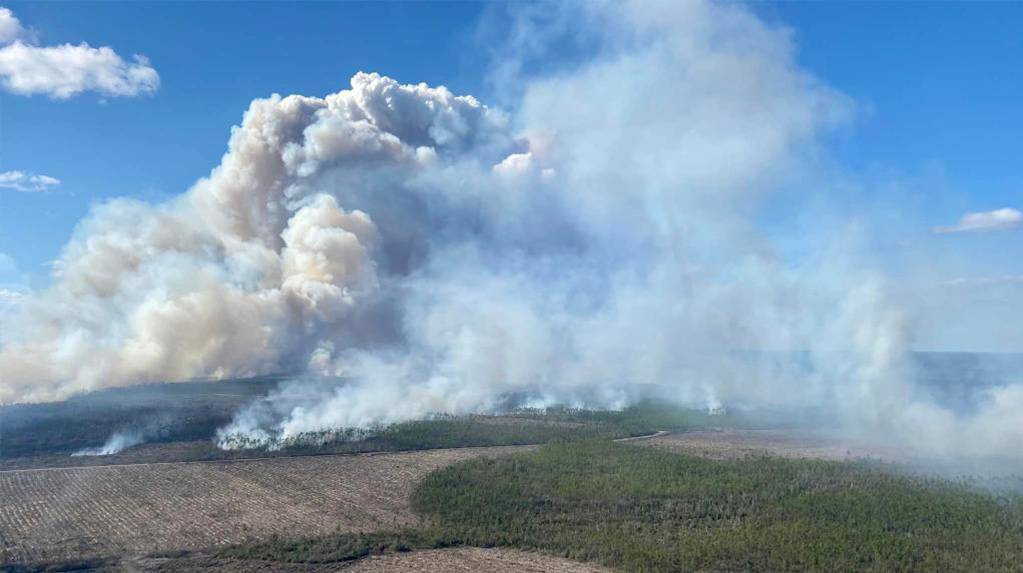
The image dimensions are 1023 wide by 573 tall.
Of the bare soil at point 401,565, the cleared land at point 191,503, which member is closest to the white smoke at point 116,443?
the cleared land at point 191,503

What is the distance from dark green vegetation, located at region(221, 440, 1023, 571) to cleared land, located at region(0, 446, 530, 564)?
2605mm

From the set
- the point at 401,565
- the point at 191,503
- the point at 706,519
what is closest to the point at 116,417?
the point at 191,503

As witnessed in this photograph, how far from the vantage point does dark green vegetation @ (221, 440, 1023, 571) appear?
33281 millimetres

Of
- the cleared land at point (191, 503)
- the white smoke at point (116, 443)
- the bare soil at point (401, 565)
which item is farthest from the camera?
the white smoke at point (116, 443)

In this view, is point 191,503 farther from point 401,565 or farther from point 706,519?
point 706,519

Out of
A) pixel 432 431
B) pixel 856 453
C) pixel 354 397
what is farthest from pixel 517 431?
pixel 856 453

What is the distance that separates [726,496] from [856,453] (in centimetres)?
2549

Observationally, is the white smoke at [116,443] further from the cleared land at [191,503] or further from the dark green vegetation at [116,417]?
the cleared land at [191,503]

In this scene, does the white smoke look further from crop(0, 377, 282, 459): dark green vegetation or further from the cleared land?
the cleared land

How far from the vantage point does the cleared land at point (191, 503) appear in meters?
35.0

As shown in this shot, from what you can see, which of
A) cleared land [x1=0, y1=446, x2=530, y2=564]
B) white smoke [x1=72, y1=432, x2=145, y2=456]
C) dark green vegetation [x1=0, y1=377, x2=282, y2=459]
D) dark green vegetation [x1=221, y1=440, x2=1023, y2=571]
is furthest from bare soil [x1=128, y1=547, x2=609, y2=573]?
dark green vegetation [x1=0, y1=377, x2=282, y2=459]

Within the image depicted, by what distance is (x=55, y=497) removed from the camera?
42.5 m

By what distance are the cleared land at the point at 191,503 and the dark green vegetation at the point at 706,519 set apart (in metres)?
2.60

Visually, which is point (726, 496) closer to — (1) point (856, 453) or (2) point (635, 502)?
(2) point (635, 502)
